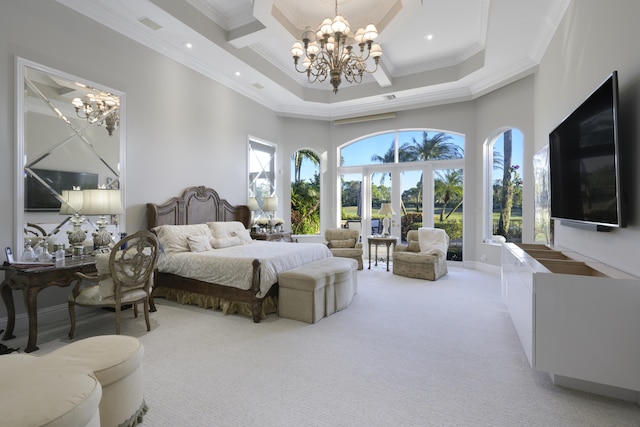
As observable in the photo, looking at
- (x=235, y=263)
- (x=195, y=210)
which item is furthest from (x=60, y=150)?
(x=235, y=263)

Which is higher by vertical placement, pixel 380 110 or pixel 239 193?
pixel 380 110

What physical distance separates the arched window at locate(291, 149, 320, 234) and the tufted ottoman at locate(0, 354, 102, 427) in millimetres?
6376

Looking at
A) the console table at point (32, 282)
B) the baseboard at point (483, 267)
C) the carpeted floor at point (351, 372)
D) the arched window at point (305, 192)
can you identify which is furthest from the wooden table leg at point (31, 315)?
the baseboard at point (483, 267)

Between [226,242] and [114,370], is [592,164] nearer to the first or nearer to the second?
[114,370]

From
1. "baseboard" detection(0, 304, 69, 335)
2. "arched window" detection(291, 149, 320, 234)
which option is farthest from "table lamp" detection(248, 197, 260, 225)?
"baseboard" detection(0, 304, 69, 335)

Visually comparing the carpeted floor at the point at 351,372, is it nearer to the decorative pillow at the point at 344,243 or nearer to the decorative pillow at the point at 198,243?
the decorative pillow at the point at 198,243

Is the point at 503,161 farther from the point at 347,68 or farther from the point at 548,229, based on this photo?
the point at 347,68

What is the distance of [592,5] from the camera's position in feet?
9.05

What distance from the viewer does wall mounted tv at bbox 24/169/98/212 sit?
3240 mm

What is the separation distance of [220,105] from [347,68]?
2.69 metres

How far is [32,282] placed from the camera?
2701 mm

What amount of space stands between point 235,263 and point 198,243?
37.7 inches

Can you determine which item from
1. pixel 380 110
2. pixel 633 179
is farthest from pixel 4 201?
pixel 380 110

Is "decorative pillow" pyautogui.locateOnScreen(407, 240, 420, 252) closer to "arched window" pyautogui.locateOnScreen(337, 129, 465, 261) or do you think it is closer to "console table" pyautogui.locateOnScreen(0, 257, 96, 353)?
"arched window" pyautogui.locateOnScreen(337, 129, 465, 261)
